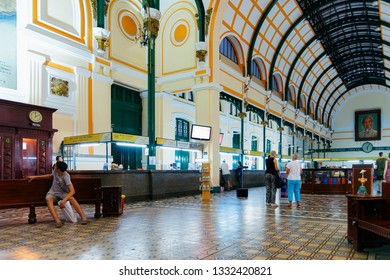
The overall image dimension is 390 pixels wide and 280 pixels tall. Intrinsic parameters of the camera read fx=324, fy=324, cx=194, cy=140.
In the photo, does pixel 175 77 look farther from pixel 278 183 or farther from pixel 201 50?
pixel 278 183

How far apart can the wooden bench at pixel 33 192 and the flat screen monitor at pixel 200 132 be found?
6.60 m

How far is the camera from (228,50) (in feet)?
55.7

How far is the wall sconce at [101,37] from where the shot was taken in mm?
12250

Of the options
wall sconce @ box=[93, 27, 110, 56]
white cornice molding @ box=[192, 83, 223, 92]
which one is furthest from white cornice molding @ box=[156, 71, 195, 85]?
wall sconce @ box=[93, 27, 110, 56]

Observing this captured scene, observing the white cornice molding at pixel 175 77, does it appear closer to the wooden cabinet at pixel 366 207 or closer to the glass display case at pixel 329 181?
the glass display case at pixel 329 181

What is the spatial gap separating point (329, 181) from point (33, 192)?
11411 mm

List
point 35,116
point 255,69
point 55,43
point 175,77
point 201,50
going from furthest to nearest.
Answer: point 255,69
point 175,77
point 201,50
point 55,43
point 35,116

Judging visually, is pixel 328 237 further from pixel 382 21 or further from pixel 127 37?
pixel 382 21

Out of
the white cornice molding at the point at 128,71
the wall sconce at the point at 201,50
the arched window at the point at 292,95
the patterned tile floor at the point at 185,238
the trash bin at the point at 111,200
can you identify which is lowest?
the patterned tile floor at the point at 185,238

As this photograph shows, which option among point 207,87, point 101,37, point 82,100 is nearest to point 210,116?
point 207,87

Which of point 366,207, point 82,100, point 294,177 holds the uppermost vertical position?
point 82,100

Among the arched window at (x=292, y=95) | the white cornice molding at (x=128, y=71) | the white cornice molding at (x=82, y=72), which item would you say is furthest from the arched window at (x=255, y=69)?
the white cornice molding at (x=82, y=72)

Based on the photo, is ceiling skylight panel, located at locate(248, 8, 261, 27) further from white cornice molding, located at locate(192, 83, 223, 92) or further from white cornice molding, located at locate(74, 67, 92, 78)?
white cornice molding, located at locate(74, 67, 92, 78)

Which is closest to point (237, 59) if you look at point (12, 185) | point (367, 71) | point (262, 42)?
point (262, 42)
